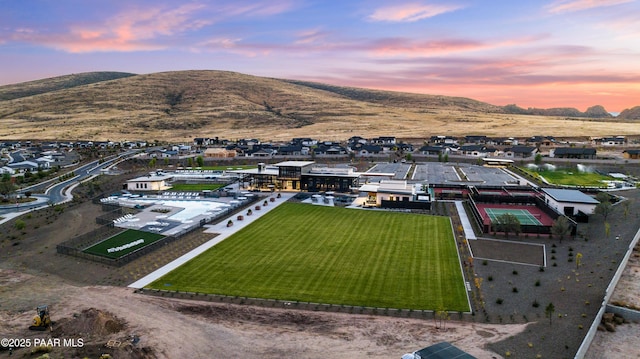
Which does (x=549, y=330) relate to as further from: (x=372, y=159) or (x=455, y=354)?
(x=372, y=159)

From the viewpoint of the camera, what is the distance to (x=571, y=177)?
94.4 meters

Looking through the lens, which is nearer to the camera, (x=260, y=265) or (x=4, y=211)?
(x=260, y=265)

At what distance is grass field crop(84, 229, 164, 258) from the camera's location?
46375mm

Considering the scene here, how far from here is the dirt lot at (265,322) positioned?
88.2ft

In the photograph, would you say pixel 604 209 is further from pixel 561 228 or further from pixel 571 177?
pixel 571 177

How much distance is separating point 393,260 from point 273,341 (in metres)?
19.3

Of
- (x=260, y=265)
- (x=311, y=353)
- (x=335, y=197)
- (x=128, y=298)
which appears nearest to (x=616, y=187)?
(x=335, y=197)

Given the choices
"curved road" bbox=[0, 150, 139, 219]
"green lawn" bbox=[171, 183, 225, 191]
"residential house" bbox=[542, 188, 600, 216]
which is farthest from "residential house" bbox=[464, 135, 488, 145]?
"curved road" bbox=[0, 150, 139, 219]

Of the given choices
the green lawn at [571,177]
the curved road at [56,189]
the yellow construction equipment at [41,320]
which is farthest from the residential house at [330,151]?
the yellow construction equipment at [41,320]

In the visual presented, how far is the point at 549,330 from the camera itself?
2866cm

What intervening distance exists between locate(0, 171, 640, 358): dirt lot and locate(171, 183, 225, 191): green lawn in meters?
44.5

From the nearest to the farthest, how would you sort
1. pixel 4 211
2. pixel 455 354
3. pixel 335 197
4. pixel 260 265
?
pixel 455 354, pixel 260 265, pixel 4 211, pixel 335 197

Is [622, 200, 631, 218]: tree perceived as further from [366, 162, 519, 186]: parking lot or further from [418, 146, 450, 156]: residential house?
[418, 146, 450, 156]: residential house

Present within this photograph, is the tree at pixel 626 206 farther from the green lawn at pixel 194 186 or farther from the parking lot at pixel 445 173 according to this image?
the green lawn at pixel 194 186
